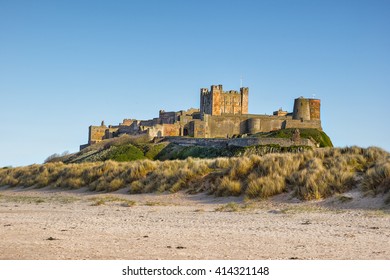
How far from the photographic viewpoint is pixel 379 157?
1792cm

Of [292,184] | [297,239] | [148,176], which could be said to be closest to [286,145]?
[148,176]

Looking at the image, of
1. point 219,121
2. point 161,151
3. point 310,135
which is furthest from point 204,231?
point 219,121

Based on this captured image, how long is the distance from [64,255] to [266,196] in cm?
937

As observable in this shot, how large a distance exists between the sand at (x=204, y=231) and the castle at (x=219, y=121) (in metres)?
46.7

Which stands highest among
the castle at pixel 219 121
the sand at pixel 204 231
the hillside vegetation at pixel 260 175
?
the castle at pixel 219 121

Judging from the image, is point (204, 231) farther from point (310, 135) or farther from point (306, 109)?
point (306, 109)

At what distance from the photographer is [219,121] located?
67.1 metres

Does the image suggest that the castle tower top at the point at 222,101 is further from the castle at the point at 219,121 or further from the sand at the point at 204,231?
the sand at the point at 204,231

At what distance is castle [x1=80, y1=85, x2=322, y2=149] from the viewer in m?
65.8

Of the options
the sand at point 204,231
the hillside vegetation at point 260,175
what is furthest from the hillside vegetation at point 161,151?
the sand at point 204,231

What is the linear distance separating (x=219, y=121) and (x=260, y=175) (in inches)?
1947

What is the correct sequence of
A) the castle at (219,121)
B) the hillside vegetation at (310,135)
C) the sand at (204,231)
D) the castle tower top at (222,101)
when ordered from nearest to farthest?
the sand at (204,231) < the hillside vegetation at (310,135) < the castle at (219,121) < the castle tower top at (222,101)

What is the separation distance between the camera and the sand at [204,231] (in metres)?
7.49

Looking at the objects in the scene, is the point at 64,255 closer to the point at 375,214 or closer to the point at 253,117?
the point at 375,214
